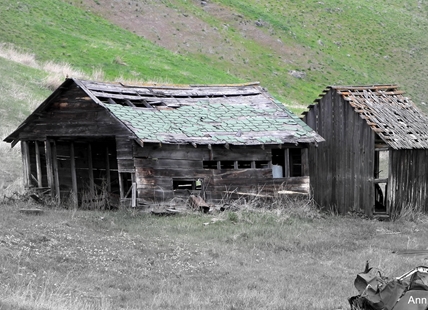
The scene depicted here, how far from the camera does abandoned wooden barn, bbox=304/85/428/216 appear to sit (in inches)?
953

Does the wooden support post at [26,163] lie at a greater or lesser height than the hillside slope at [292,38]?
lesser

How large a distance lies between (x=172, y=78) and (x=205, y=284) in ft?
115

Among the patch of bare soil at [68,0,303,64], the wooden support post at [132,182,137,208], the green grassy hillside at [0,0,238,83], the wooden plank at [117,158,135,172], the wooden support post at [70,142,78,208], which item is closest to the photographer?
the wooden support post at [132,182,137,208]

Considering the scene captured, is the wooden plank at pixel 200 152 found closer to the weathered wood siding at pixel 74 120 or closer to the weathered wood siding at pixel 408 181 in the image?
the weathered wood siding at pixel 74 120

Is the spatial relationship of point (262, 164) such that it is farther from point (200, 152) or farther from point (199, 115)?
point (199, 115)

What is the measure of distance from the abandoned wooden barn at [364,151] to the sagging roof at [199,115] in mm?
1277

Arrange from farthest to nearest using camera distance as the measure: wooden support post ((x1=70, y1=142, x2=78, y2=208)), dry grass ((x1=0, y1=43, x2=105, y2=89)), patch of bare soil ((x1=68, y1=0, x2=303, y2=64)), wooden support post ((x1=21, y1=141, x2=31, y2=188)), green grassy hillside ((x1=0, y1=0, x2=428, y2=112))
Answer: patch of bare soil ((x1=68, y1=0, x2=303, y2=64))
green grassy hillside ((x1=0, y1=0, x2=428, y2=112))
dry grass ((x1=0, y1=43, x2=105, y2=89))
wooden support post ((x1=21, y1=141, x2=31, y2=188))
wooden support post ((x1=70, y1=142, x2=78, y2=208))

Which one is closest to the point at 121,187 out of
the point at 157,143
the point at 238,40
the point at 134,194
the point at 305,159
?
the point at 134,194

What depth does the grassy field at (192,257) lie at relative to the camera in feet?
44.3

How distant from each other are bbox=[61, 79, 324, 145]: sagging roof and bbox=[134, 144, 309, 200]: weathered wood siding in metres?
0.40

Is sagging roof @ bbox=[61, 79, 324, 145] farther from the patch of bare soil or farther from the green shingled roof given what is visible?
the patch of bare soil

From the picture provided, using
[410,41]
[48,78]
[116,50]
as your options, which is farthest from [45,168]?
[410,41]

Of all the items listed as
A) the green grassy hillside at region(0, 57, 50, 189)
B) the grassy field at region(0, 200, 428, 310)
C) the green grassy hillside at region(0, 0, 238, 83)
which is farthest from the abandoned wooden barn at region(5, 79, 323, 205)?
the green grassy hillside at region(0, 0, 238, 83)

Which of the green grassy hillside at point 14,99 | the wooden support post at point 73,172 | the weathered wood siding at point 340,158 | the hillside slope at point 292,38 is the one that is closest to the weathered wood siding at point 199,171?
the weathered wood siding at point 340,158
